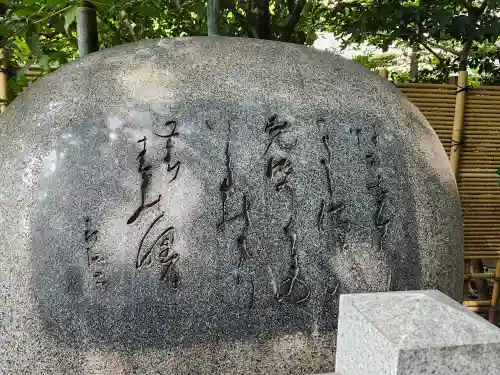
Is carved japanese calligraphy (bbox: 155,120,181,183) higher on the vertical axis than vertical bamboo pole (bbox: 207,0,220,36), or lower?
lower

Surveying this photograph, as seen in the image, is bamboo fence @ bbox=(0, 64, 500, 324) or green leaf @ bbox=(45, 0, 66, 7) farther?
bamboo fence @ bbox=(0, 64, 500, 324)

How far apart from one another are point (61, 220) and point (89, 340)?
0.55 metres

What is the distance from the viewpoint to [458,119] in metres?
4.45

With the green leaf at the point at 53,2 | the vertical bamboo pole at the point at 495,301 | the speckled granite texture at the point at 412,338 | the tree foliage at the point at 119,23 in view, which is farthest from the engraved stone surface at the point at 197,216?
the vertical bamboo pole at the point at 495,301


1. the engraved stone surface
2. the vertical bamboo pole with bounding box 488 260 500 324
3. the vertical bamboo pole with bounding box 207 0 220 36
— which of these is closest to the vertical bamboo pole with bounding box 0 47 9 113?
the engraved stone surface

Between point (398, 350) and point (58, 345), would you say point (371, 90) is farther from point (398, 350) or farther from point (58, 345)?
point (58, 345)

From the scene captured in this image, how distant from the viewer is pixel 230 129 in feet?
7.77

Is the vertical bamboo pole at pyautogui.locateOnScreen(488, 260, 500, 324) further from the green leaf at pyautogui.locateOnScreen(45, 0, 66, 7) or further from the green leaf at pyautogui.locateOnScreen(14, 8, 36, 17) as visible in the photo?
the green leaf at pyautogui.locateOnScreen(14, 8, 36, 17)

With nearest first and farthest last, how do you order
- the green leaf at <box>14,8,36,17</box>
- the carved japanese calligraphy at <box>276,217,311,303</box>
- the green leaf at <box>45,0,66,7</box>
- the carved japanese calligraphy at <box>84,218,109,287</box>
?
the carved japanese calligraphy at <box>84,218,109,287</box>, the carved japanese calligraphy at <box>276,217,311,303</box>, the green leaf at <box>45,0,66,7</box>, the green leaf at <box>14,8,36,17</box>

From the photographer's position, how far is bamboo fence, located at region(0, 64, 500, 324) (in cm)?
443

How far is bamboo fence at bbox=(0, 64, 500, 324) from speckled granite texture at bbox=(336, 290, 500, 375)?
3.10 metres

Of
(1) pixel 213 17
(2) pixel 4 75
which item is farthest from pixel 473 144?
(2) pixel 4 75

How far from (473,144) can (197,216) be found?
3.29 metres

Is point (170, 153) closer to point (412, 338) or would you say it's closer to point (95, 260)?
point (95, 260)
